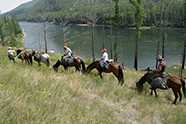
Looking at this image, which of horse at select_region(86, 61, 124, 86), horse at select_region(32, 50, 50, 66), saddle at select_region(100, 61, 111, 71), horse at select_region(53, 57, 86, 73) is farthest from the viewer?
horse at select_region(32, 50, 50, 66)

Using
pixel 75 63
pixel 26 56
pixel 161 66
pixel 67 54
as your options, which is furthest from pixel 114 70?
pixel 26 56

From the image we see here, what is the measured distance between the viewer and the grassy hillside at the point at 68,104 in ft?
21.9

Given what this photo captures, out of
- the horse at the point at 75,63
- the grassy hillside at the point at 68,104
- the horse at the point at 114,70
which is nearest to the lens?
the grassy hillside at the point at 68,104

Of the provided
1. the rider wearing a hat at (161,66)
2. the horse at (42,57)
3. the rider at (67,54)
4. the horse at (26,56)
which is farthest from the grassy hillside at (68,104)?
the horse at (26,56)

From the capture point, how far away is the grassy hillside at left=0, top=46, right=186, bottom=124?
263 inches

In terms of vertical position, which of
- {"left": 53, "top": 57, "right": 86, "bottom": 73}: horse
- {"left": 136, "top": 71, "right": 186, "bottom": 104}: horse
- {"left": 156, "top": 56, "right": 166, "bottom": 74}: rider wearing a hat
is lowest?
{"left": 136, "top": 71, "right": 186, "bottom": 104}: horse

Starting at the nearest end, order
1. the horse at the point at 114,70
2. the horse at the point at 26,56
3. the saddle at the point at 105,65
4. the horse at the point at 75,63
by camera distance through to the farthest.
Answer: the horse at the point at 114,70, the saddle at the point at 105,65, the horse at the point at 75,63, the horse at the point at 26,56

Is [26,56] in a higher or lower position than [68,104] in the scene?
lower

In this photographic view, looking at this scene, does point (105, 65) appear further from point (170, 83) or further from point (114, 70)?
point (170, 83)

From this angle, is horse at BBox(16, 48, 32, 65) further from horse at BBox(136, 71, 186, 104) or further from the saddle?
horse at BBox(136, 71, 186, 104)

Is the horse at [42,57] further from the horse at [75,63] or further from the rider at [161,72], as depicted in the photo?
the rider at [161,72]

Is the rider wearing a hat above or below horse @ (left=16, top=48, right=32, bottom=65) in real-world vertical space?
above

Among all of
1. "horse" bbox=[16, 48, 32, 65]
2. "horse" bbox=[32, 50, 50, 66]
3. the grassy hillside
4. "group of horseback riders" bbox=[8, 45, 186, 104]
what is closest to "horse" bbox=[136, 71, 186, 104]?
"group of horseback riders" bbox=[8, 45, 186, 104]

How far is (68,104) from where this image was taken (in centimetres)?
905
